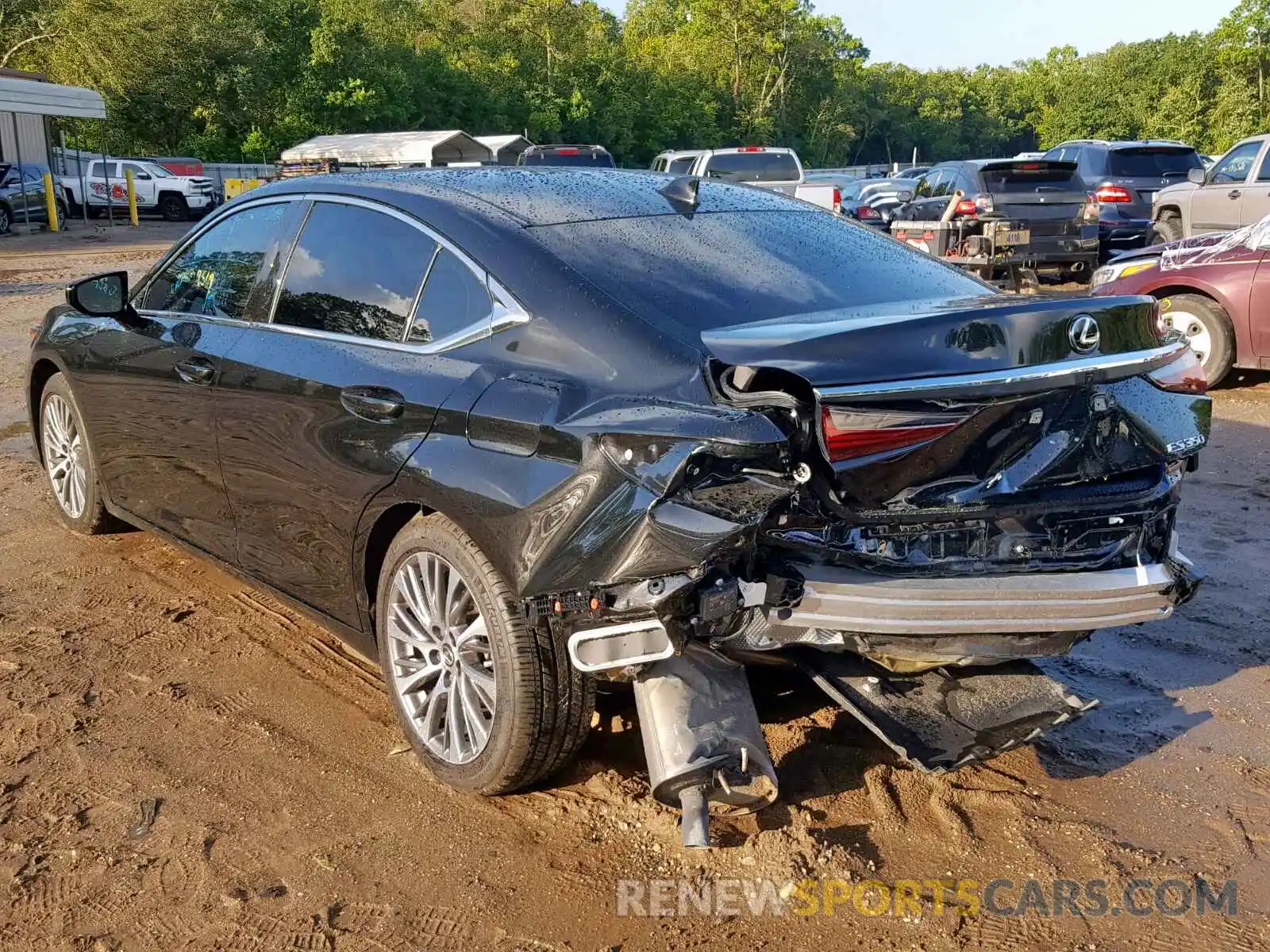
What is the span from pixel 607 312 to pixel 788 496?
2.32 ft

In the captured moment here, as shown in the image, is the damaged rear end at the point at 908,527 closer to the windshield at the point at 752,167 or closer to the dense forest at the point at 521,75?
the windshield at the point at 752,167

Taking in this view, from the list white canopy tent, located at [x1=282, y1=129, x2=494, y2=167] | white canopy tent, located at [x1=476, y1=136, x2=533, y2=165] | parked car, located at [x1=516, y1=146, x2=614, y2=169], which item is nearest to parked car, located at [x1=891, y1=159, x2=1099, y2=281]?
parked car, located at [x1=516, y1=146, x2=614, y2=169]

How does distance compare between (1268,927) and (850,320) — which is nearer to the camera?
(1268,927)

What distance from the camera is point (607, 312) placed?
309 centimetres

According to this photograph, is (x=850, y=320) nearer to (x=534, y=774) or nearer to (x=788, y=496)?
(x=788, y=496)

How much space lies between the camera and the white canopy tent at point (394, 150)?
31.6m

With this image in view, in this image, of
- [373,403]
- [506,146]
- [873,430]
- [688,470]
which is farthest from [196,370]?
[506,146]

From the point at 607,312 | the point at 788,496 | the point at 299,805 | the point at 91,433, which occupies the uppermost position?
the point at 607,312

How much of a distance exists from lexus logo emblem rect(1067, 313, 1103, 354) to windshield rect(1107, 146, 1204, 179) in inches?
580

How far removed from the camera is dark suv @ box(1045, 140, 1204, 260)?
1558cm

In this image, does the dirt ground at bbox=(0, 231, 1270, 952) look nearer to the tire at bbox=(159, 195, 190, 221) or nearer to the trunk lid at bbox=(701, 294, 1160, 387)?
the trunk lid at bbox=(701, 294, 1160, 387)

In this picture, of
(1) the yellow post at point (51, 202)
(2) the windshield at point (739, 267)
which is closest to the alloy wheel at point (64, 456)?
(2) the windshield at point (739, 267)

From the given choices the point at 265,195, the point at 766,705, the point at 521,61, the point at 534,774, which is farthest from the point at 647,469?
the point at 521,61

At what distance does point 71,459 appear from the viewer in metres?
5.52
